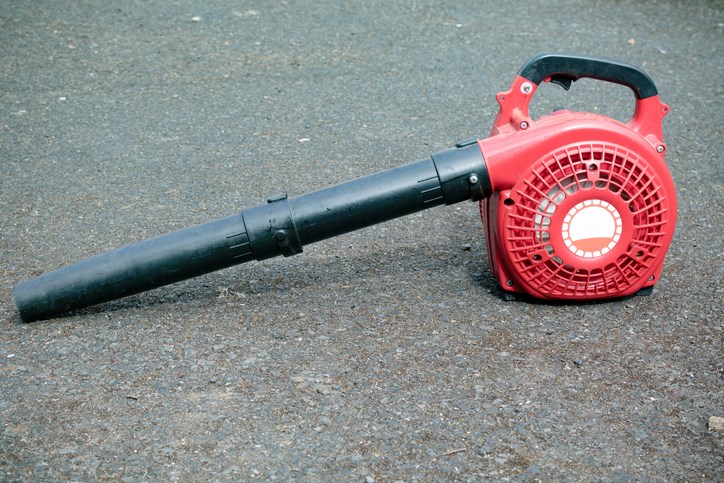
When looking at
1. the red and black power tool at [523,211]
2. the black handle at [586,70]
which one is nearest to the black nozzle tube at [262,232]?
the red and black power tool at [523,211]

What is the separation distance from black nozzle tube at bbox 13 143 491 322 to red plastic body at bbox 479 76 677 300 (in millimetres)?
144

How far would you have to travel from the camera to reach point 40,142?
5008mm

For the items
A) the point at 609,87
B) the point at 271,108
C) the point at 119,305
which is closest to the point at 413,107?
the point at 271,108

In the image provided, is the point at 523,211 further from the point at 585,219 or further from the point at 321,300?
the point at 321,300

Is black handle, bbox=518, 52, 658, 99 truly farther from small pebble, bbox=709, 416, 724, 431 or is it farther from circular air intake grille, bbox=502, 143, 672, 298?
small pebble, bbox=709, 416, 724, 431

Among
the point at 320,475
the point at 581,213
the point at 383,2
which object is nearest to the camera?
the point at 320,475

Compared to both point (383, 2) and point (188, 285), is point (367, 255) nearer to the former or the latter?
point (188, 285)

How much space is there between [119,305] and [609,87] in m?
3.69

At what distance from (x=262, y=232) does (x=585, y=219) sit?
122cm

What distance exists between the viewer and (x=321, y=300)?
3539mm

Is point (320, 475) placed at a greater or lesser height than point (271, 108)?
lesser

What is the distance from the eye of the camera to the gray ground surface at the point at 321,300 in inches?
108

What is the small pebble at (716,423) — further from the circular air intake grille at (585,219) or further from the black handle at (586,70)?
the black handle at (586,70)

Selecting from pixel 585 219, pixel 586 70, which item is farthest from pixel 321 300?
pixel 586 70
